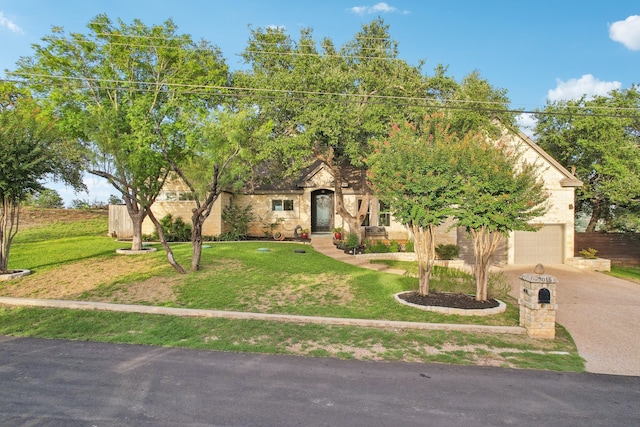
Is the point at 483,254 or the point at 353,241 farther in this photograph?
the point at 353,241

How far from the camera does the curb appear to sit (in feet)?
26.3

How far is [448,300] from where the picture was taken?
9922mm

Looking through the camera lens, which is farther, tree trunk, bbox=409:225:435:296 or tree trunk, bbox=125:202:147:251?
tree trunk, bbox=125:202:147:251

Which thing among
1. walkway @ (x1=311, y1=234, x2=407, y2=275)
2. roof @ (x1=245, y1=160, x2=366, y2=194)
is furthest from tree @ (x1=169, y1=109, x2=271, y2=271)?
roof @ (x1=245, y1=160, x2=366, y2=194)

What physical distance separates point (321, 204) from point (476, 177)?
14.3 m

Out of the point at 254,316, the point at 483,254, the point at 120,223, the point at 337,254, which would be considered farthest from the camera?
the point at 120,223

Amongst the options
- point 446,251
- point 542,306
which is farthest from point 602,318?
point 446,251

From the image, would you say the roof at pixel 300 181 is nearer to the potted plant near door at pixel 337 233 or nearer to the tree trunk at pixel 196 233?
the potted plant near door at pixel 337 233

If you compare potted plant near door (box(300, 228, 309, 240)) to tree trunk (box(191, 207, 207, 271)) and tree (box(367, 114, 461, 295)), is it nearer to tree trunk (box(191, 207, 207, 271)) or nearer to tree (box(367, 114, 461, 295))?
tree trunk (box(191, 207, 207, 271))

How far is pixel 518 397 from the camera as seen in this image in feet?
16.8

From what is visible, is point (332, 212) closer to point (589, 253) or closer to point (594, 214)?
point (589, 253)

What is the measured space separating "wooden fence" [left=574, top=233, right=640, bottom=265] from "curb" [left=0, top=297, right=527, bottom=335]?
604 inches

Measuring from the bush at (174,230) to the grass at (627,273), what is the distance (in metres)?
21.9

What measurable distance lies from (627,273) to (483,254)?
12815mm
